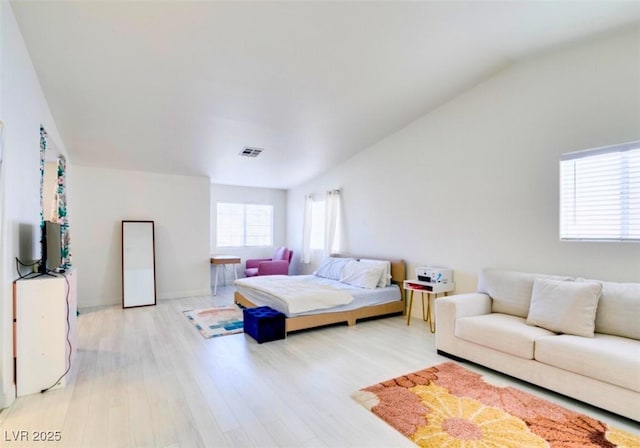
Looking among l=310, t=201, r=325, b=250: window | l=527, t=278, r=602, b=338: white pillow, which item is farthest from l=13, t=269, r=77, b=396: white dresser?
l=310, t=201, r=325, b=250: window

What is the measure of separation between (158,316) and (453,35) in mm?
5179

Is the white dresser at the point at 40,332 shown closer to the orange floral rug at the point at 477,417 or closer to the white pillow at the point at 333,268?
the orange floral rug at the point at 477,417

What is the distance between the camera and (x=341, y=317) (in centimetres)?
441

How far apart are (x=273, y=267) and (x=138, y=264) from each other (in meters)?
2.53

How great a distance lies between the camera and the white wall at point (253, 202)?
7.61m

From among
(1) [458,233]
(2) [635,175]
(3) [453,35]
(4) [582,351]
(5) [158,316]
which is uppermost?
(3) [453,35]

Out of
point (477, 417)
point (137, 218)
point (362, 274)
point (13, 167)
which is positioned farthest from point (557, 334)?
point (137, 218)

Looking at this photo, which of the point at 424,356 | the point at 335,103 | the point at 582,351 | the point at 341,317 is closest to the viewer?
the point at 582,351

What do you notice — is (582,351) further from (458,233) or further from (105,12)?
(105,12)

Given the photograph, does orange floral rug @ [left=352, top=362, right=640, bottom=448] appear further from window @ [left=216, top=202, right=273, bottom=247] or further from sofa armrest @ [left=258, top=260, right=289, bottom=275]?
window @ [left=216, top=202, right=273, bottom=247]

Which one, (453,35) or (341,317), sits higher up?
(453,35)

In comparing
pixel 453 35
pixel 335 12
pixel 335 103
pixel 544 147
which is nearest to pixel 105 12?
pixel 335 12

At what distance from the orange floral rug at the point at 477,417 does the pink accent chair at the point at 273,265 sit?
4.46 meters

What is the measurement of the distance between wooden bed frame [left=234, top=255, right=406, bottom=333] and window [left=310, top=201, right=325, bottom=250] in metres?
2.16
